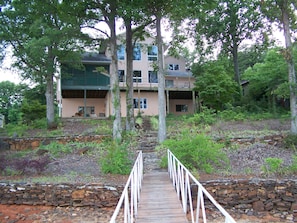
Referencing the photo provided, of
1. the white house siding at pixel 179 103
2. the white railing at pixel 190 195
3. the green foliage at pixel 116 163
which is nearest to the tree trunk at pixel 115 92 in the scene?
the green foliage at pixel 116 163

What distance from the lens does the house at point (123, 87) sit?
24.7 meters

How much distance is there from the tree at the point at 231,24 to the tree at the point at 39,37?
1362 centimetres

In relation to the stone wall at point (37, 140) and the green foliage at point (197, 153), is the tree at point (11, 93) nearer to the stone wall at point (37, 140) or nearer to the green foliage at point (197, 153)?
the stone wall at point (37, 140)

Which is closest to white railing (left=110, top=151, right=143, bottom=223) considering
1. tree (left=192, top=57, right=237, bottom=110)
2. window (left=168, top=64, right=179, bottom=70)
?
tree (left=192, top=57, right=237, bottom=110)

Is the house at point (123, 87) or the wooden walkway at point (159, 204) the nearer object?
the wooden walkway at point (159, 204)

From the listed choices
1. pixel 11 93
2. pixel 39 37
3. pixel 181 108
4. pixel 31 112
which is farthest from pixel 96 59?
pixel 11 93

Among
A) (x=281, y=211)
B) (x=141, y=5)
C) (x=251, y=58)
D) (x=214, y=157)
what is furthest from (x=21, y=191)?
(x=251, y=58)

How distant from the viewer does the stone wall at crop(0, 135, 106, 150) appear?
597 inches

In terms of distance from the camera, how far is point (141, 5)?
44.0ft

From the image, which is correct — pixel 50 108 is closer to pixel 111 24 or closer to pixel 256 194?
pixel 111 24

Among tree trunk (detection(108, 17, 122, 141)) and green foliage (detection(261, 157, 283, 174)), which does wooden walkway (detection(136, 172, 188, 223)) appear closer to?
green foliage (detection(261, 157, 283, 174))

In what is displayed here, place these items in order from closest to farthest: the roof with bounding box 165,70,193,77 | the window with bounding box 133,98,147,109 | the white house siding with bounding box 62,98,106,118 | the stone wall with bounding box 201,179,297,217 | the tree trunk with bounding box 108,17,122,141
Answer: the stone wall with bounding box 201,179,297,217
the tree trunk with bounding box 108,17,122,141
the window with bounding box 133,98,147,109
the white house siding with bounding box 62,98,106,118
the roof with bounding box 165,70,193,77

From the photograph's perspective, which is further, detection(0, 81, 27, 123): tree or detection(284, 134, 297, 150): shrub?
detection(0, 81, 27, 123): tree

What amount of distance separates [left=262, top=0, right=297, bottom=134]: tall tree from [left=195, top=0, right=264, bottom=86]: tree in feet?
36.4
